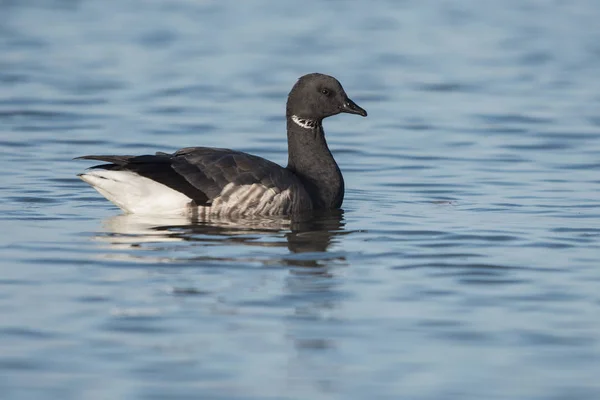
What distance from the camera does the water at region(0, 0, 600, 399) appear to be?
303 inches

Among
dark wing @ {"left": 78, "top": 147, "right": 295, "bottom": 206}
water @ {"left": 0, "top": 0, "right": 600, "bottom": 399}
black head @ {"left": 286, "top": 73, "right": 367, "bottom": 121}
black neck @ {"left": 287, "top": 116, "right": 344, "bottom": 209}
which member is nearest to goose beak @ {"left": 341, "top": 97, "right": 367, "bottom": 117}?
black head @ {"left": 286, "top": 73, "right": 367, "bottom": 121}

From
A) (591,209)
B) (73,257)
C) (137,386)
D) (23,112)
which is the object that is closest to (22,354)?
(137,386)

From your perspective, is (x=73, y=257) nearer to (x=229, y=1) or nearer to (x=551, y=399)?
(x=551, y=399)

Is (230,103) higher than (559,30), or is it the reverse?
(559,30)

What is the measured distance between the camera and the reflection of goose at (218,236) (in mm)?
10672

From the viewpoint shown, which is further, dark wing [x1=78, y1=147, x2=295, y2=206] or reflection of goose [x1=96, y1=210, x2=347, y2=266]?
dark wing [x1=78, y1=147, x2=295, y2=206]

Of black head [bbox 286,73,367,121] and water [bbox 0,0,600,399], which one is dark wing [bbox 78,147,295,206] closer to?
water [bbox 0,0,600,399]

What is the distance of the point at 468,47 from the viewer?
27734 millimetres

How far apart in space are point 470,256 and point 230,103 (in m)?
10.8

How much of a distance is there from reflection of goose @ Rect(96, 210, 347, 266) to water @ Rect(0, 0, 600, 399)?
0.05m

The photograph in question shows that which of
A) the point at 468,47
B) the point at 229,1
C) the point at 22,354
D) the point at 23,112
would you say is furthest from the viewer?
the point at 229,1

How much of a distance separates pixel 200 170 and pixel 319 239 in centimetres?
150

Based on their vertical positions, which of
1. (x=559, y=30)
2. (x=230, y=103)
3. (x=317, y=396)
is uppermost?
(x=559, y=30)

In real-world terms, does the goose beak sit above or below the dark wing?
above
